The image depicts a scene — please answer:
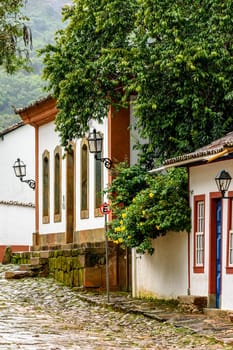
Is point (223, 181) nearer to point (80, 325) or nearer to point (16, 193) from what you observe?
point (80, 325)

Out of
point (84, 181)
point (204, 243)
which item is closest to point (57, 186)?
point (84, 181)

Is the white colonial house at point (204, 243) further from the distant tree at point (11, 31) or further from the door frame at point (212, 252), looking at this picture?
the distant tree at point (11, 31)

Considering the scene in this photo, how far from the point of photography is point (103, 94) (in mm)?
26734

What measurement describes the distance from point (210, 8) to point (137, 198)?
481 centimetres

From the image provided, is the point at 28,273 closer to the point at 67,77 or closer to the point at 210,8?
the point at 67,77

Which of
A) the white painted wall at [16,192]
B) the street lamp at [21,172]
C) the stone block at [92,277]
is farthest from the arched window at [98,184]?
the white painted wall at [16,192]

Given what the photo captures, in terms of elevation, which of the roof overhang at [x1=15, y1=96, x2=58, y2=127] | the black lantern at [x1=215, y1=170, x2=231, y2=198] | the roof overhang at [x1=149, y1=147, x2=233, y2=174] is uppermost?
the roof overhang at [x1=15, y1=96, x2=58, y2=127]

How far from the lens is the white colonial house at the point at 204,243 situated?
20547 mm

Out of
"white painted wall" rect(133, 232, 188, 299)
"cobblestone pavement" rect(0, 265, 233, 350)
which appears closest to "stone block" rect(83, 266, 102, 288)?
"cobblestone pavement" rect(0, 265, 233, 350)

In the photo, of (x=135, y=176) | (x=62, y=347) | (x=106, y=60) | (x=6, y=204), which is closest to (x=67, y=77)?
(x=106, y=60)

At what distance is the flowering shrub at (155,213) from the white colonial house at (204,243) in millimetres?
244

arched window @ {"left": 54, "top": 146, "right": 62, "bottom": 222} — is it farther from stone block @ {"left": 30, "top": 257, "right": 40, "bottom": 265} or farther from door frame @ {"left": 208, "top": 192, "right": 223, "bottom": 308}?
door frame @ {"left": 208, "top": 192, "right": 223, "bottom": 308}

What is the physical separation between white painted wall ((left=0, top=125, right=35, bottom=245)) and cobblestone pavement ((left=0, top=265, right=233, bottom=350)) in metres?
14.8

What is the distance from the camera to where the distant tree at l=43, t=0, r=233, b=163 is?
24469 mm
